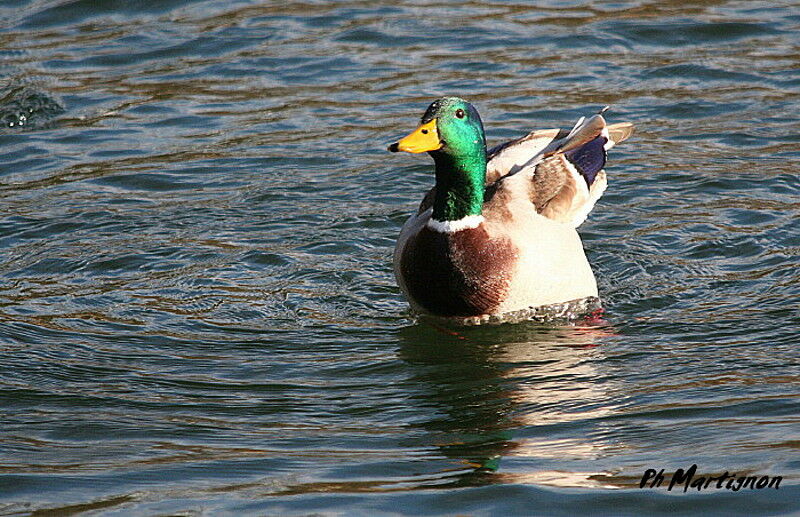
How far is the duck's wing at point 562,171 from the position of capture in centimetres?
721

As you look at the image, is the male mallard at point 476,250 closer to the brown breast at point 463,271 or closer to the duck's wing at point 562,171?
the brown breast at point 463,271

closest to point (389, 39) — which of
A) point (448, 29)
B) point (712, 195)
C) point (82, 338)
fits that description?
point (448, 29)

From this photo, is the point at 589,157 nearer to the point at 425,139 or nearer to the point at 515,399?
the point at 425,139

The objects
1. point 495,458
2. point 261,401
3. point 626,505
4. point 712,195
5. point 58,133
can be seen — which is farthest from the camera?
point 58,133

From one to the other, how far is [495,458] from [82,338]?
8.18ft

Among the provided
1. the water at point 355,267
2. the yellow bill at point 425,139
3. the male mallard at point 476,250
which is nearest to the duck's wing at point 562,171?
the male mallard at point 476,250

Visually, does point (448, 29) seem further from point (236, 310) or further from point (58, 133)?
point (236, 310)

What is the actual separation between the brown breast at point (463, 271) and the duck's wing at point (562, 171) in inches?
22.9

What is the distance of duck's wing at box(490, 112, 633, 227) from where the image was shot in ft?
23.6

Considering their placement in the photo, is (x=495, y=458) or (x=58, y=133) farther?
(x=58, y=133)

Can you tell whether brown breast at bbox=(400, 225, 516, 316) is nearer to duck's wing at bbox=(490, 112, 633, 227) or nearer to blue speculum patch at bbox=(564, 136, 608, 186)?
duck's wing at bbox=(490, 112, 633, 227)

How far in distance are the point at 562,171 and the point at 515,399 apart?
1.98 meters

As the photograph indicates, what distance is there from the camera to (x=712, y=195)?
8648mm

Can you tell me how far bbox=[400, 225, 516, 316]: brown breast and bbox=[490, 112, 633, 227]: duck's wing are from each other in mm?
582
